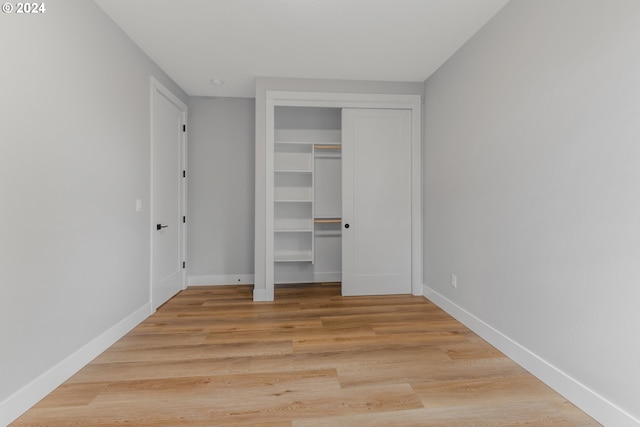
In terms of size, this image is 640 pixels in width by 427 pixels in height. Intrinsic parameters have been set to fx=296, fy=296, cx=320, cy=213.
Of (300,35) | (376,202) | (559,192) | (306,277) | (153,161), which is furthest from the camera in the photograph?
(306,277)

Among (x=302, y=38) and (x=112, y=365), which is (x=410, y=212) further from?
(x=112, y=365)

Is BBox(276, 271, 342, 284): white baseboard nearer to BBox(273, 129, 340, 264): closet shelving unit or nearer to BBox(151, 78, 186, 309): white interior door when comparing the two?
BBox(273, 129, 340, 264): closet shelving unit

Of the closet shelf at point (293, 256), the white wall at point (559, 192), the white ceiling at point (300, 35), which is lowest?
the closet shelf at point (293, 256)

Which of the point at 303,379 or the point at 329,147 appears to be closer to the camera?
the point at 303,379

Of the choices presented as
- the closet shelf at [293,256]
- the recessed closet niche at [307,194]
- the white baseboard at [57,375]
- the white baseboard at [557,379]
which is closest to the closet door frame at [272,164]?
the closet shelf at [293,256]

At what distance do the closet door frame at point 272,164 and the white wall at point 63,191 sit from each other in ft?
4.17

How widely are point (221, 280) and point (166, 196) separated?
1413 millimetres

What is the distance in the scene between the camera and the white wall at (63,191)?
1.55m

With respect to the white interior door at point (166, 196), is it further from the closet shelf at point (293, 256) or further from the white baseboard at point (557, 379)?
the white baseboard at point (557, 379)

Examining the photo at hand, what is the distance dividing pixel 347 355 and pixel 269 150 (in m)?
2.32

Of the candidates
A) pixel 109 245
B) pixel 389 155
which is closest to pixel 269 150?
pixel 389 155

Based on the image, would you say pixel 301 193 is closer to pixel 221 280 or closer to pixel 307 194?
pixel 307 194

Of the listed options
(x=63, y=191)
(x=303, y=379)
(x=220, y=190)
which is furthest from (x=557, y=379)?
(x=220, y=190)

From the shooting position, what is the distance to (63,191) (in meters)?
1.89
